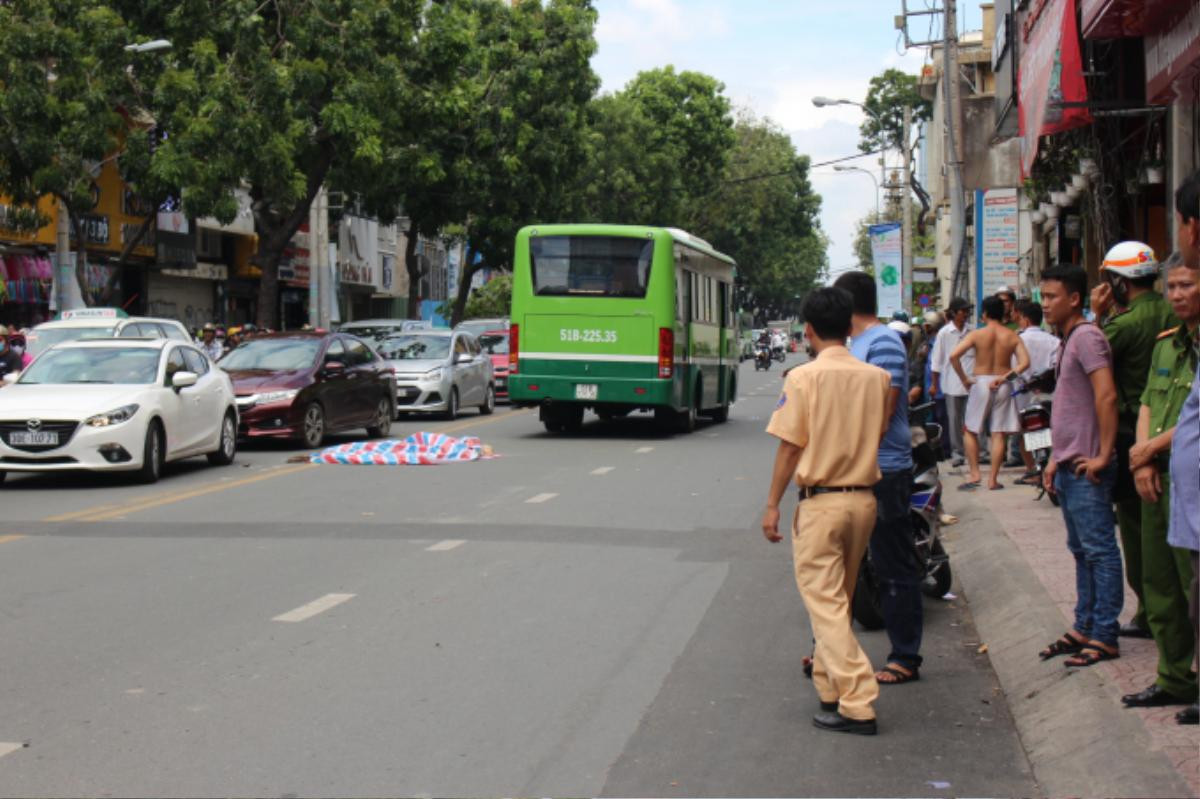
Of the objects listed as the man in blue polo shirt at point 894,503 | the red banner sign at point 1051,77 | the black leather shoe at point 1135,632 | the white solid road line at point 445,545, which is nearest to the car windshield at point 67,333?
the white solid road line at point 445,545

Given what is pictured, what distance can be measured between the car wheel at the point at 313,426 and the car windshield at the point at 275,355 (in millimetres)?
678

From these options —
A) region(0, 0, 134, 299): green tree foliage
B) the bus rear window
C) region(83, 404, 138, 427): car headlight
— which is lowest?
region(83, 404, 138, 427): car headlight

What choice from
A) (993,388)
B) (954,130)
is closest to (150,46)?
(954,130)

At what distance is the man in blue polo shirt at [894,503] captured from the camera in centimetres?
652

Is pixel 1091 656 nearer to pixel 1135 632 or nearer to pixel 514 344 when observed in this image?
pixel 1135 632

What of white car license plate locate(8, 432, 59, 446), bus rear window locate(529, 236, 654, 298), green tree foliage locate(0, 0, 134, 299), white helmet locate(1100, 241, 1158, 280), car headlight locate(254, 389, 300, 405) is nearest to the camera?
white helmet locate(1100, 241, 1158, 280)

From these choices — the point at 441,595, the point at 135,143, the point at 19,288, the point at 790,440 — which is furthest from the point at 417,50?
the point at 790,440

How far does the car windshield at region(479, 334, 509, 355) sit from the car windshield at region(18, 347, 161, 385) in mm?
16158

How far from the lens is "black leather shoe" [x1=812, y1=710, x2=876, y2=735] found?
5.79m

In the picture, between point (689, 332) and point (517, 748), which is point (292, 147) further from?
point (517, 748)

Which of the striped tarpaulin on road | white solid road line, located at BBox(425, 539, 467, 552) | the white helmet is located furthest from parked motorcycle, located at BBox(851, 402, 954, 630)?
the striped tarpaulin on road

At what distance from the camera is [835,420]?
5809 millimetres

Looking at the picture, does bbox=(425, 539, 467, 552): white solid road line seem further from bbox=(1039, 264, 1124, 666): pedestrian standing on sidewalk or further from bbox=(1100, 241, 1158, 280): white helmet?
bbox=(1100, 241, 1158, 280): white helmet

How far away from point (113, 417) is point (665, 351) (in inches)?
357
